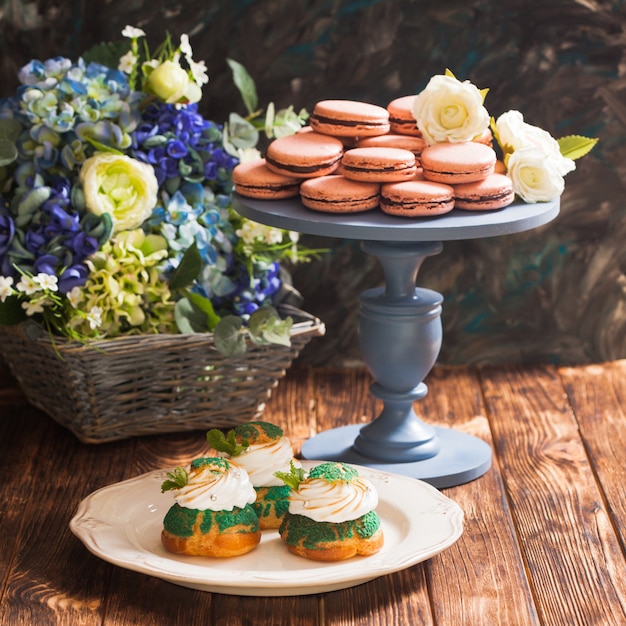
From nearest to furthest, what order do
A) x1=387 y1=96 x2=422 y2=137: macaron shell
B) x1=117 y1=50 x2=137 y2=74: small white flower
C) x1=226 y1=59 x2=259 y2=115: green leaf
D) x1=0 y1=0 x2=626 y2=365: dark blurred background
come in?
x1=387 y1=96 x2=422 y2=137: macaron shell, x1=117 y1=50 x2=137 y2=74: small white flower, x1=226 y1=59 x2=259 y2=115: green leaf, x1=0 y1=0 x2=626 y2=365: dark blurred background

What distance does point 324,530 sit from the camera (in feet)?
4.67

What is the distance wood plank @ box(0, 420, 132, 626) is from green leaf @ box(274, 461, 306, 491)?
0.28 metres

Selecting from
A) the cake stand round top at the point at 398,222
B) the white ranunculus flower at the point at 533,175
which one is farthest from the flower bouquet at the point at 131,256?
the white ranunculus flower at the point at 533,175

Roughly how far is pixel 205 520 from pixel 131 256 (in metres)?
0.51

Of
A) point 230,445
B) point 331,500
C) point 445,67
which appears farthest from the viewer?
point 445,67

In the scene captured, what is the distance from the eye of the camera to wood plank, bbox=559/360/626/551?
1.74 meters

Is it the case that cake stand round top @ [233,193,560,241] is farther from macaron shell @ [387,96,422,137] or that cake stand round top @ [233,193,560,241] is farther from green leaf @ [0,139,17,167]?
green leaf @ [0,139,17,167]

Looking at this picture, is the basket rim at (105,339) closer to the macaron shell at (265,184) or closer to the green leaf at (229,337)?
the green leaf at (229,337)

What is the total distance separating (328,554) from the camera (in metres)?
1.42

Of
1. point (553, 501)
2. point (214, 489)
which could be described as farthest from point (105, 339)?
point (553, 501)

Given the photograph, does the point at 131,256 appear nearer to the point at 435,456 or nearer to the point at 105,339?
the point at 105,339

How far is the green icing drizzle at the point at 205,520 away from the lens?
1437mm

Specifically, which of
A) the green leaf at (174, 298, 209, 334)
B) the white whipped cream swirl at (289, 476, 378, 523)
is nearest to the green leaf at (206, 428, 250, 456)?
the white whipped cream swirl at (289, 476, 378, 523)

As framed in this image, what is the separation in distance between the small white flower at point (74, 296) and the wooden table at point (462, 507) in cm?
30
